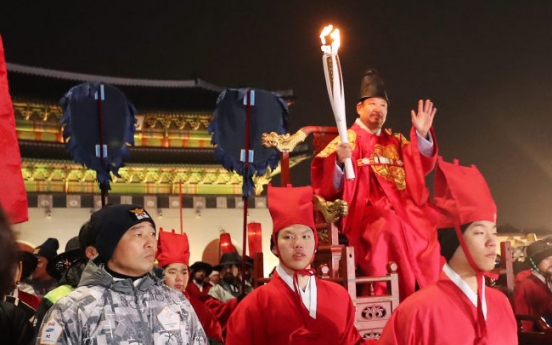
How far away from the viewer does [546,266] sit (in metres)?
5.39

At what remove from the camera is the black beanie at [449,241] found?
262 centimetres

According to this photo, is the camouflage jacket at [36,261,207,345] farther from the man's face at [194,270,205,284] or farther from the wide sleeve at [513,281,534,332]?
the man's face at [194,270,205,284]

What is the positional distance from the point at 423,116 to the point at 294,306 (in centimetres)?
207

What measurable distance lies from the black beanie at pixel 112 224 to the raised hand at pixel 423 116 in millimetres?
2434

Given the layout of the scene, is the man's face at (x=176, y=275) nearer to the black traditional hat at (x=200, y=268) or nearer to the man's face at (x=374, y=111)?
the man's face at (x=374, y=111)

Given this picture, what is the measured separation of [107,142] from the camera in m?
5.39

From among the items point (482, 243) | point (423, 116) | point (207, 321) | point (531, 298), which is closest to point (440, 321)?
point (482, 243)

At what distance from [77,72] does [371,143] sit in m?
18.8

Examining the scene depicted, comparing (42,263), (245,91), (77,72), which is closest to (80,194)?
(77,72)

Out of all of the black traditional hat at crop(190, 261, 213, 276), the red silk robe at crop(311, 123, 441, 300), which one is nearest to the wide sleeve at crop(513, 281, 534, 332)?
the red silk robe at crop(311, 123, 441, 300)

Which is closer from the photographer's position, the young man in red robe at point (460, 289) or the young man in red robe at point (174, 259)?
the young man in red robe at point (460, 289)

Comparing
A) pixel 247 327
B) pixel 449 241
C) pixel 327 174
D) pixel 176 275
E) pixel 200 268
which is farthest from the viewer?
pixel 200 268

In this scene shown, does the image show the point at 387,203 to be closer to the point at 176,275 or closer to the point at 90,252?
the point at 176,275

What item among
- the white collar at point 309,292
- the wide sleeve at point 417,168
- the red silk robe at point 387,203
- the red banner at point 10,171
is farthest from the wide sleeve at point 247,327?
the wide sleeve at point 417,168
